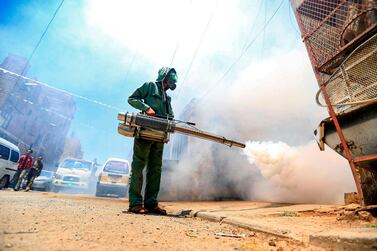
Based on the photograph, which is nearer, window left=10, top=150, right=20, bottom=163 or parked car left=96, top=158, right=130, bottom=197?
window left=10, top=150, right=20, bottom=163

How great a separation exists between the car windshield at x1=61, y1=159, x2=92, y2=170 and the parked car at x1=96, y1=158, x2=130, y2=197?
174cm

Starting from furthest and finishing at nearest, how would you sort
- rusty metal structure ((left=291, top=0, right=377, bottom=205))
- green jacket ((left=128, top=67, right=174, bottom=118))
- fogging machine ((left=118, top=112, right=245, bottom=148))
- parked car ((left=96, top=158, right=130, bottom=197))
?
parked car ((left=96, top=158, right=130, bottom=197)), green jacket ((left=128, top=67, right=174, bottom=118)), fogging machine ((left=118, top=112, right=245, bottom=148)), rusty metal structure ((left=291, top=0, right=377, bottom=205))

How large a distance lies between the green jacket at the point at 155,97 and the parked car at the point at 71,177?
30.8 ft

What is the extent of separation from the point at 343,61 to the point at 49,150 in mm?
40961

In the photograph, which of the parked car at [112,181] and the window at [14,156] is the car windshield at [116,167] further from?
the window at [14,156]

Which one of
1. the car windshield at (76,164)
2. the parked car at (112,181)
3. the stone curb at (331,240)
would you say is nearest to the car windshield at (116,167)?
the parked car at (112,181)

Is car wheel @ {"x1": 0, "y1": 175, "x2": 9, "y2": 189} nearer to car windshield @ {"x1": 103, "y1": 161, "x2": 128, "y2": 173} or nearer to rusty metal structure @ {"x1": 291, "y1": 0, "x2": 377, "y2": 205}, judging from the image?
car windshield @ {"x1": 103, "y1": 161, "x2": 128, "y2": 173}

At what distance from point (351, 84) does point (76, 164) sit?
12.2 m

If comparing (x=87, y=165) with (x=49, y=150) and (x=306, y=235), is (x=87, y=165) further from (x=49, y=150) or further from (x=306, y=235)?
(x=49, y=150)

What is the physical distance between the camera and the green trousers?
295cm

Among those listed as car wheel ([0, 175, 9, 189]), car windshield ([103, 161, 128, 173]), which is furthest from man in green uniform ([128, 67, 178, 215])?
car wheel ([0, 175, 9, 189])

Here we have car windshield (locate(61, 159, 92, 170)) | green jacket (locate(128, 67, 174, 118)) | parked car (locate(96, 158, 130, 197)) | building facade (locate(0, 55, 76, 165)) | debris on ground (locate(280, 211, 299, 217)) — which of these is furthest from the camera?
building facade (locate(0, 55, 76, 165))

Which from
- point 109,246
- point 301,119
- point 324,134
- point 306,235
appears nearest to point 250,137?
point 301,119

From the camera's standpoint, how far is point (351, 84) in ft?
9.27
